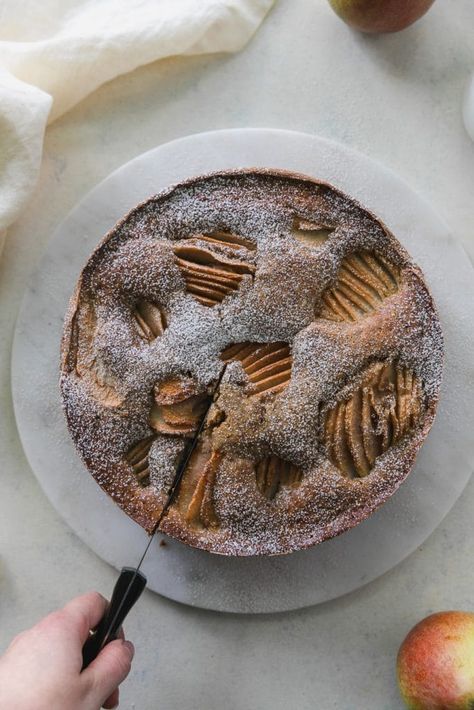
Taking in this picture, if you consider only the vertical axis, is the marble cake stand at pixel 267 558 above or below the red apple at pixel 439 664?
above

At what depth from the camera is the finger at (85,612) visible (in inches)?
69.9

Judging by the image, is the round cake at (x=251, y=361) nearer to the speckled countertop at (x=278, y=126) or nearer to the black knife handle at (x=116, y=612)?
the black knife handle at (x=116, y=612)

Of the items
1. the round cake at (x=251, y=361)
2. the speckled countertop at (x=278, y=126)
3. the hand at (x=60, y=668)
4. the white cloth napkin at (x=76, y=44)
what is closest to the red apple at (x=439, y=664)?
the speckled countertop at (x=278, y=126)

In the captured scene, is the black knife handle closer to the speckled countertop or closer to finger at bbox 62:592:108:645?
finger at bbox 62:592:108:645

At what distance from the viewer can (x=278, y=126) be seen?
2.15m

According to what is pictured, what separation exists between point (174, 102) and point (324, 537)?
45.5 inches

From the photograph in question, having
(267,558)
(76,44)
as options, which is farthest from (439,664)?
(76,44)

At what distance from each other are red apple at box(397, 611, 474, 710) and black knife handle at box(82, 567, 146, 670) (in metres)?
0.69

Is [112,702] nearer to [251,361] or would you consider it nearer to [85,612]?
[85,612]

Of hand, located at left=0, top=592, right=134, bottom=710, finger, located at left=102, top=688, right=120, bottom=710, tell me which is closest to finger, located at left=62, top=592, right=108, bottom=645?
hand, located at left=0, top=592, right=134, bottom=710

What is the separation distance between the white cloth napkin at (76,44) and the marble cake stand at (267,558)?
0.20m

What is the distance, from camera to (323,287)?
182 centimetres

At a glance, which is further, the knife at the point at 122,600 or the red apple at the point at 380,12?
the red apple at the point at 380,12

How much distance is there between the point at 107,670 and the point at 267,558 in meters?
0.51
